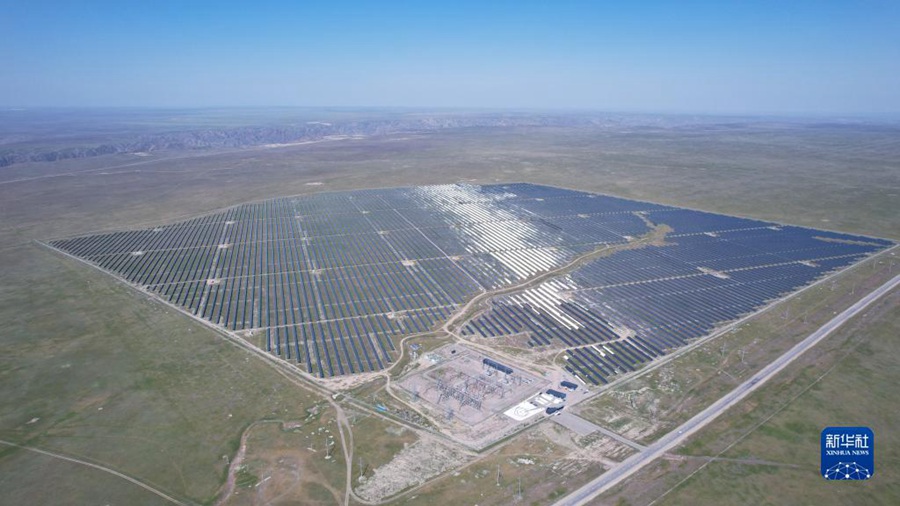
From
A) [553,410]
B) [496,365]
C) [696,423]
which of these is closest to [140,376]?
[496,365]

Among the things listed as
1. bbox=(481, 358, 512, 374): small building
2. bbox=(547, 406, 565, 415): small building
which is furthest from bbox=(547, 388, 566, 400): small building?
bbox=(481, 358, 512, 374): small building

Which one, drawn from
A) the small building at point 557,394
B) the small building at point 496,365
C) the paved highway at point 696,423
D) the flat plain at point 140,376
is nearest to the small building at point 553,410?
the small building at point 557,394

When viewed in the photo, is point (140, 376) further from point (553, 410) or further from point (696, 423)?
point (696, 423)

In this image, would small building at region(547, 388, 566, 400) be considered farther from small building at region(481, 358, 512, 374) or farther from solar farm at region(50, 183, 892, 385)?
small building at region(481, 358, 512, 374)

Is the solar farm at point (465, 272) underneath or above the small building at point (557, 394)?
above

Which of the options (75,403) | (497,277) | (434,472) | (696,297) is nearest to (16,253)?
(75,403)

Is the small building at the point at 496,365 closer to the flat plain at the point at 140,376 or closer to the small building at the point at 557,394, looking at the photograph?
the small building at the point at 557,394
